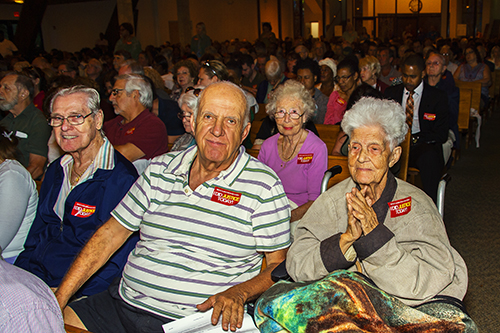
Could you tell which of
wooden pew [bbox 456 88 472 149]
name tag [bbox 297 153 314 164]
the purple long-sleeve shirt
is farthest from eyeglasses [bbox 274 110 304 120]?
wooden pew [bbox 456 88 472 149]

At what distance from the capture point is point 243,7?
2306 cm

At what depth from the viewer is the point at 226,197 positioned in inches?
70.0

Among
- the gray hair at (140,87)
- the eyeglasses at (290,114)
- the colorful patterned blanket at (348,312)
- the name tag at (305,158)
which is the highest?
the gray hair at (140,87)

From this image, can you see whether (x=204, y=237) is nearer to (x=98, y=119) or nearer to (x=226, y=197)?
(x=226, y=197)

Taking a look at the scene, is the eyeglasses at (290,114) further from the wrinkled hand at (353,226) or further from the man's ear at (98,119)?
the wrinkled hand at (353,226)

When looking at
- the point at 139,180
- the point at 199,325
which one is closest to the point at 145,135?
the point at 139,180

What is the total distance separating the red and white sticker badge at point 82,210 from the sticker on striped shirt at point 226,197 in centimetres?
69

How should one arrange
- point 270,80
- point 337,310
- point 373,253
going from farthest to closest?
1. point 270,80
2. point 373,253
3. point 337,310

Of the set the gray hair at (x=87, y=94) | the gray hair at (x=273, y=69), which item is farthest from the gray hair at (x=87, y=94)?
the gray hair at (x=273, y=69)

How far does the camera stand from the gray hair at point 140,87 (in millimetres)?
3527

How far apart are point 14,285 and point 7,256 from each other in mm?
1617

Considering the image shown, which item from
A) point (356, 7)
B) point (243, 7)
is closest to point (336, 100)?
point (243, 7)

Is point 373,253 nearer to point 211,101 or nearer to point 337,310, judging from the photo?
point 337,310

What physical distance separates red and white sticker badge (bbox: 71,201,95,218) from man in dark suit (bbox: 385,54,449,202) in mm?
2839
